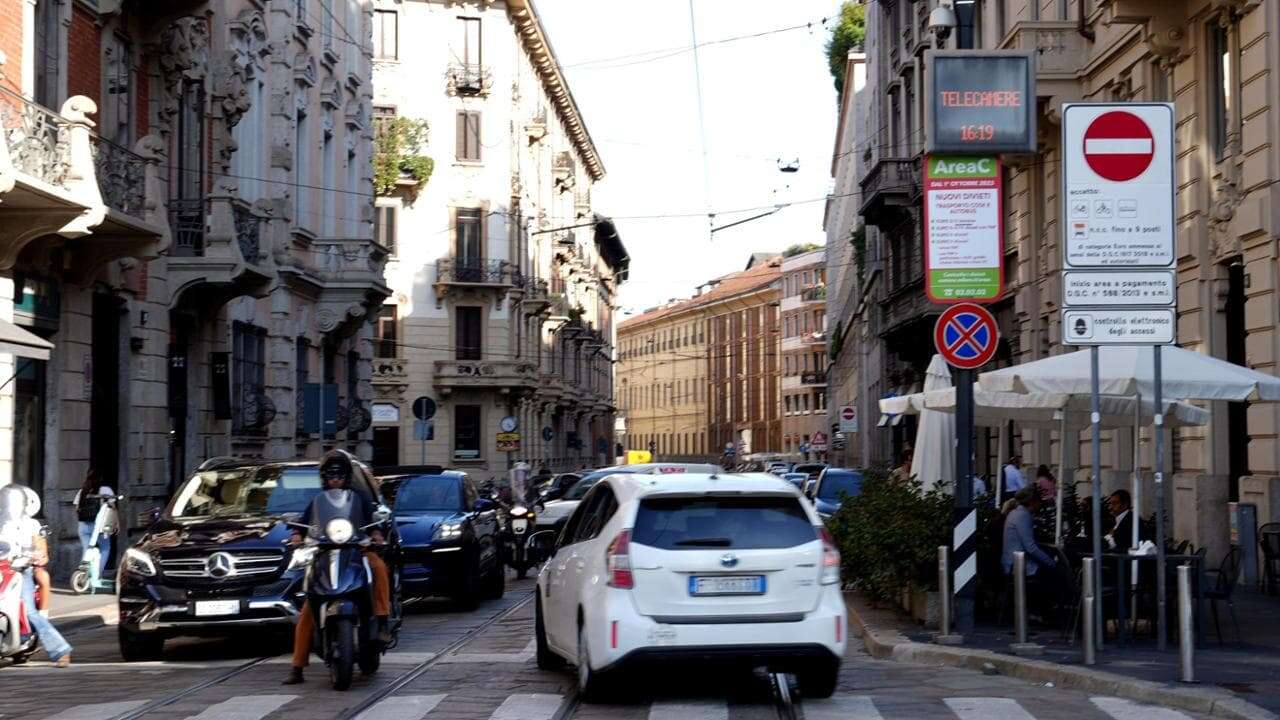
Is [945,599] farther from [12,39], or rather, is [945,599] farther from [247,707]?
[12,39]

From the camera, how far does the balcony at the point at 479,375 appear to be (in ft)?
207

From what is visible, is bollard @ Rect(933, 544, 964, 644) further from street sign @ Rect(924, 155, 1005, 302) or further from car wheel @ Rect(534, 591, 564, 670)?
car wheel @ Rect(534, 591, 564, 670)

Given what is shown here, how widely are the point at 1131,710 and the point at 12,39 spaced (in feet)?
55.7

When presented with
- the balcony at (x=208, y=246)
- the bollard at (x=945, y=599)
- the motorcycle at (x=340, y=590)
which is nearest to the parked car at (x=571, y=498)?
the balcony at (x=208, y=246)

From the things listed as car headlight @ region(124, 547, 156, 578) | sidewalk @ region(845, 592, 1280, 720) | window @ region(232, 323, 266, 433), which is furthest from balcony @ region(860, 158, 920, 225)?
car headlight @ region(124, 547, 156, 578)

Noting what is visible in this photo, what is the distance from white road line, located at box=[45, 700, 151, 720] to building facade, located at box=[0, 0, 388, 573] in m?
9.07

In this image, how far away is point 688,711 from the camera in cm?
1143

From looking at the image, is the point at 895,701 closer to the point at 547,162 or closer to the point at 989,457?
the point at 989,457

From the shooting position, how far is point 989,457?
131 ft

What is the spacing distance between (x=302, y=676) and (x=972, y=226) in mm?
7099

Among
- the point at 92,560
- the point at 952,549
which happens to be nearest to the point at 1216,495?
the point at 952,549

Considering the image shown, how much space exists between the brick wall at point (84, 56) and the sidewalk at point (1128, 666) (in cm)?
1445

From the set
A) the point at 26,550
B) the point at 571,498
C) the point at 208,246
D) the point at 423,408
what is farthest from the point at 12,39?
the point at 423,408

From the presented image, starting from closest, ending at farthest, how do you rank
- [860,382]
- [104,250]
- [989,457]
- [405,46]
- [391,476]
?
[391,476] < [104,250] < [989,457] < [405,46] < [860,382]
